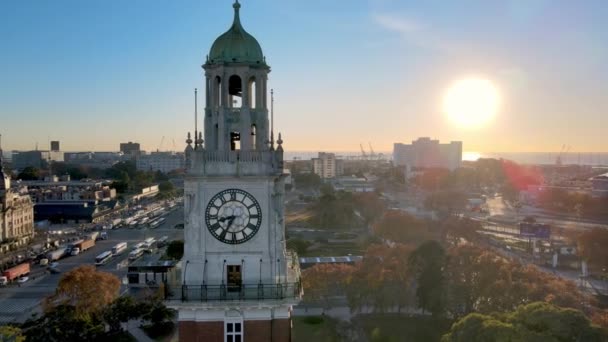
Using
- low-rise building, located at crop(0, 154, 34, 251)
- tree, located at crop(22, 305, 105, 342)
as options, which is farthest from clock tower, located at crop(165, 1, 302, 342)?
low-rise building, located at crop(0, 154, 34, 251)

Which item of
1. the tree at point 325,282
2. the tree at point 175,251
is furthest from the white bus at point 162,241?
the tree at point 325,282

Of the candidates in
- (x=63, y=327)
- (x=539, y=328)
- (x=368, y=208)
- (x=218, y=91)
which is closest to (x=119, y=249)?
(x=63, y=327)

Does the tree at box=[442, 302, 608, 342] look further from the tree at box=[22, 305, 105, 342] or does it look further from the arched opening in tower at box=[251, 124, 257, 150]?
the tree at box=[22, 305, 105, 342]

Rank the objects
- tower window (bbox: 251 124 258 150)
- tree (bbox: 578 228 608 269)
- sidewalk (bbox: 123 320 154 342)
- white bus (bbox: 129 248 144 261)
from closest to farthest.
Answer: tower window (bbox: 251 124 258 150)
sidewalk (bbox: 123 320 154 342)
tree (bbox: 578 228 608 269)
white bus (bbox: 129 248 144 261)

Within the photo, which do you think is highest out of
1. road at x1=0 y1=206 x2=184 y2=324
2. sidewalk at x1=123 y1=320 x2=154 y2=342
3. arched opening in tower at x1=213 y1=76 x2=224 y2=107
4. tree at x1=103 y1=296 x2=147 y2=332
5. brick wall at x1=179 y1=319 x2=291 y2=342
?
arched opening in tower at x1=213 y1=76 x2=224 y2=107

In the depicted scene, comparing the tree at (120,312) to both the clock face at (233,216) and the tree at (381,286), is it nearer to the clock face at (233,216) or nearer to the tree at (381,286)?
the tree at (381,286)

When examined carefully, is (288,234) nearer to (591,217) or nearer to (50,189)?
(591,217)

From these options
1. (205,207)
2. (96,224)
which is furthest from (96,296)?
(96,224)
